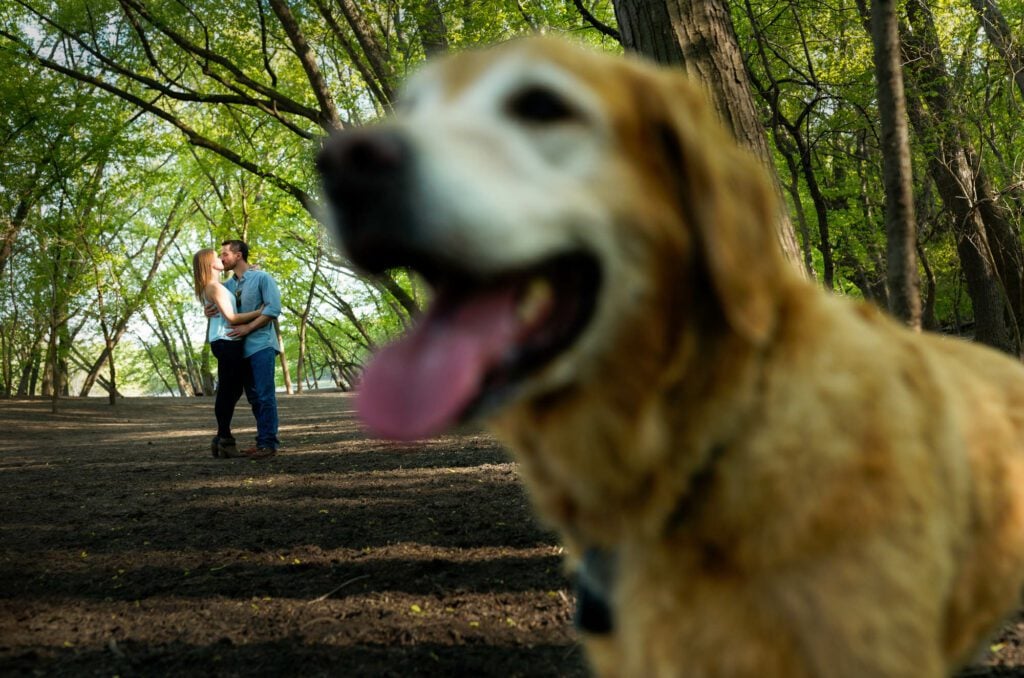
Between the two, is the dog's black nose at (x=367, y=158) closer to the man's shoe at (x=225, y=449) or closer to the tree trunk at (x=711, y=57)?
the tree trunk at (x=711, y=57)

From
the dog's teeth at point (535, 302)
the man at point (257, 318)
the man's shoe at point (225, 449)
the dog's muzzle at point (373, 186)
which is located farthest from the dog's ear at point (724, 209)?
the man's shoe at point (225, 449)

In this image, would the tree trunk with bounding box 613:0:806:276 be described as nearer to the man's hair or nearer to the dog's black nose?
the dog's black nose

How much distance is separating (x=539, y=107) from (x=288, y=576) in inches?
150

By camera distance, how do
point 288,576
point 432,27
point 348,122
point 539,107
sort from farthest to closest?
point 348,122 → point 432,27 → point 288,576 → point 539,107

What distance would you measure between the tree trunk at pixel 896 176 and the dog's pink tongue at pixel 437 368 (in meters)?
2.50

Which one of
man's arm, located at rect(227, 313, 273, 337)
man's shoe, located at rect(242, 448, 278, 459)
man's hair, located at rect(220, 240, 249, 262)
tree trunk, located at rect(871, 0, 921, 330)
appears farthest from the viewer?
man's shoe, located at rect(242, 448, 278, 459)

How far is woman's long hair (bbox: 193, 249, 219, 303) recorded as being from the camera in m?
8.38

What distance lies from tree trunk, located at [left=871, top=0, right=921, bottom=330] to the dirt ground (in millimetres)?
1609

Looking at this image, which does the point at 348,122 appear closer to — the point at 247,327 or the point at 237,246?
the point at 237,246

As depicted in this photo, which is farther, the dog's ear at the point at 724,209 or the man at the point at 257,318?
the man at the point at 257,318

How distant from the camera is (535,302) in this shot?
137 cm

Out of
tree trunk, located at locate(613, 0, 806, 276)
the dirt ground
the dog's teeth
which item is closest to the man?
the dirt ground

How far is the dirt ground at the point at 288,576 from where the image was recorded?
10.4 ft

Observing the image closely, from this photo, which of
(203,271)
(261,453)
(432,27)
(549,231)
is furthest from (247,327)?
(549,231)
